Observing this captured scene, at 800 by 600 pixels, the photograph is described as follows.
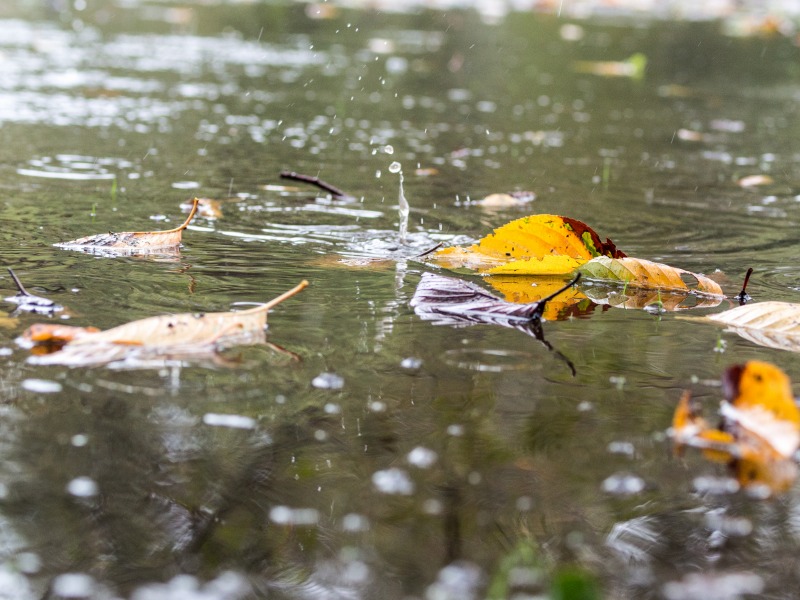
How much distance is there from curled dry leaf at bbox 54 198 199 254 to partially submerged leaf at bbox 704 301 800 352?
137 centimetres

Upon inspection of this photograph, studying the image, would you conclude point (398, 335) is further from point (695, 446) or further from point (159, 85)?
point (159, 85)

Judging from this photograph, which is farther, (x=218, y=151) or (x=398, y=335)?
(x=218, y=151)

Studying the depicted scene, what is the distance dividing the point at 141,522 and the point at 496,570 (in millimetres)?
448

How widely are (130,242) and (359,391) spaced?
3.89 ft

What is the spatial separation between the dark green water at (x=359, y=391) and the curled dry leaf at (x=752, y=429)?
1.9 inches

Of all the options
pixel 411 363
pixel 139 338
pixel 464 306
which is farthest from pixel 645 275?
pixel 139 338

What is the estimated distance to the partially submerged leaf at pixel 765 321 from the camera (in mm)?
2076

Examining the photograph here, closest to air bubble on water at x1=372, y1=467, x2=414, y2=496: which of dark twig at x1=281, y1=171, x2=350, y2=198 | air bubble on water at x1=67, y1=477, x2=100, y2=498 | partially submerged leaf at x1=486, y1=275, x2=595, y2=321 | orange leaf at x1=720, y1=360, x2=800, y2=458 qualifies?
air bubble on water at x1=67, y1=477, x2=100, y2=498

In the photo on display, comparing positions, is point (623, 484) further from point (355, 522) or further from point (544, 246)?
point (544, 246)

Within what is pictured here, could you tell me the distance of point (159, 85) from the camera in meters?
5.95

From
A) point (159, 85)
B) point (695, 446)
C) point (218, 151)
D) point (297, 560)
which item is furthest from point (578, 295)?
point (159, 85)

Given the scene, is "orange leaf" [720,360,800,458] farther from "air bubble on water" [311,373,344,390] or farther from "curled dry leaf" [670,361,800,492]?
"air bubble on water" [311,373,344,390]

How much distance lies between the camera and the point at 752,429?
1566 millimetres

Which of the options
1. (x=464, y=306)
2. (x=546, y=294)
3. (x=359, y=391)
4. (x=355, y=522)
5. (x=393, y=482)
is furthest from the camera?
(x=546, y=294)
